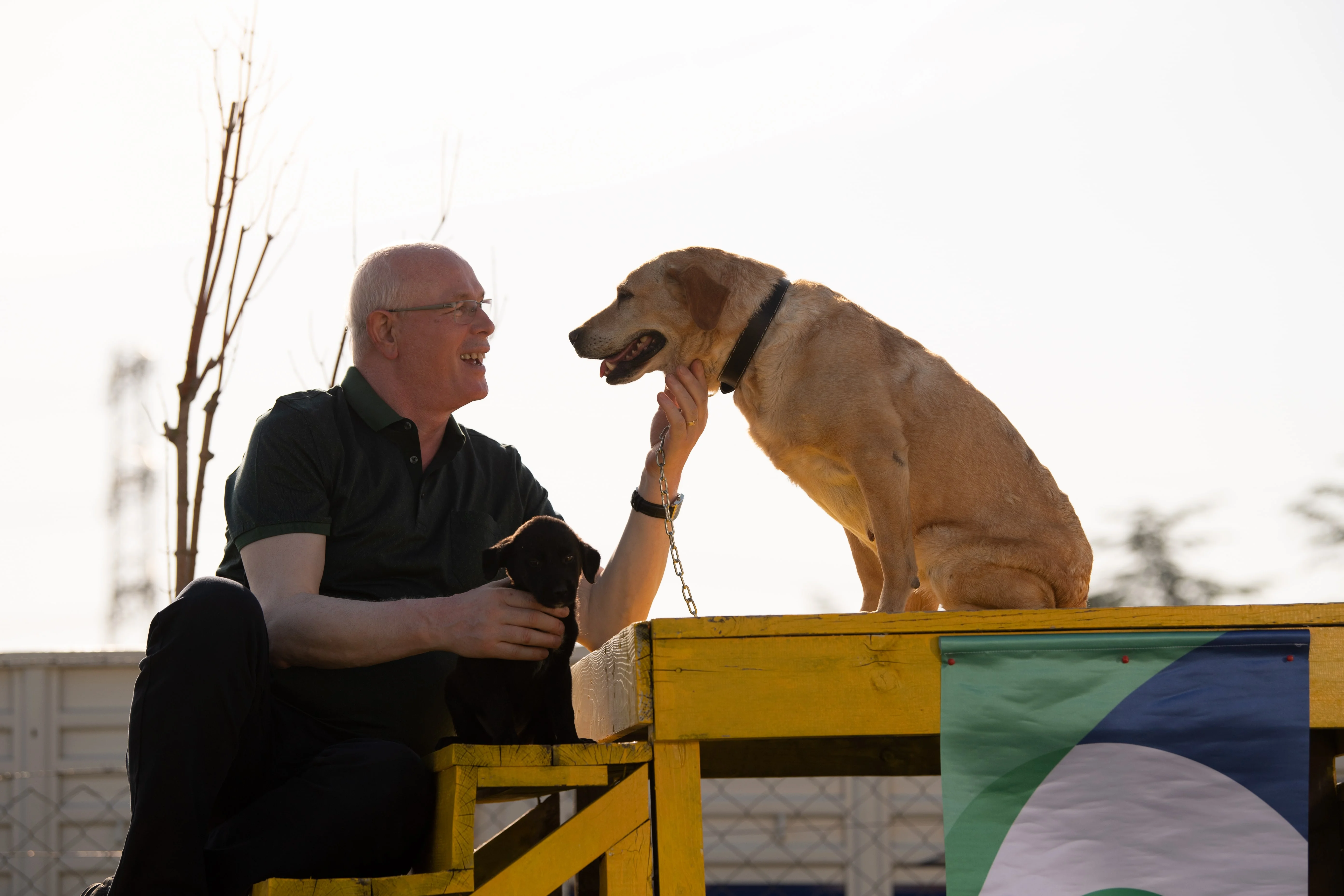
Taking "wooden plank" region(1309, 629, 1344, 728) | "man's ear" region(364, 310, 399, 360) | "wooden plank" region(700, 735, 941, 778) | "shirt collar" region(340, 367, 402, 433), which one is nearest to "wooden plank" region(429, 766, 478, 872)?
"wooden plank" region(700, 735, 941, 778)

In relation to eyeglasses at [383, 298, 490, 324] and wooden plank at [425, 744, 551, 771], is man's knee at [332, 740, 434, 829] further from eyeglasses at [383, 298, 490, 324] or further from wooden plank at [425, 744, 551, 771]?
eyeglasses at [383, 298, 490, 324]

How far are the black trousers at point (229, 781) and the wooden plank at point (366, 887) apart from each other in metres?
0.25

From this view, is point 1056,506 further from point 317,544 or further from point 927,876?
point 927,876

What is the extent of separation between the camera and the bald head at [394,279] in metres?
2.96

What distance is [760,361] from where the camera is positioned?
128 inches

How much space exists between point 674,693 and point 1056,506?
168cm

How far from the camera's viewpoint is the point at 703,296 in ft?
11.0

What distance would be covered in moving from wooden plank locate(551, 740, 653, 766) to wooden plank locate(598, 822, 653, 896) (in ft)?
0.38

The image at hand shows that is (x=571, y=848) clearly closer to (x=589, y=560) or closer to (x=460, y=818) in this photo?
(x=460, y=818)

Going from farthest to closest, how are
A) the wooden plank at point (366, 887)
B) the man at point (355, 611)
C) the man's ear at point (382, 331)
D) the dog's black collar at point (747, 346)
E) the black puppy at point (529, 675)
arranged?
the dog's black collar at point (747, 346)
the man's ear at point (382, 331)
the black puppy at point (529, 675)
the man at point (355, 611)
the wooden plank at point (366, 887)


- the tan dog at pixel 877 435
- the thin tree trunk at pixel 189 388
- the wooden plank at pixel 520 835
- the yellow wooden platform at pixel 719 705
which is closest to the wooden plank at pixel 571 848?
the yellow wooden platform at pixel 719 705

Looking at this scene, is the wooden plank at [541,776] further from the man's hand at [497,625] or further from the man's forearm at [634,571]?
the man's forearm at [634,571]

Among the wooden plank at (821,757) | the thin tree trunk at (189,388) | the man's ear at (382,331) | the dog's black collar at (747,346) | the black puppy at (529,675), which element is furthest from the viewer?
the thin tree trunk at (189,388)

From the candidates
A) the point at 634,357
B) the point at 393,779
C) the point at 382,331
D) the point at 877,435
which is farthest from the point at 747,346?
the point at 393,779
